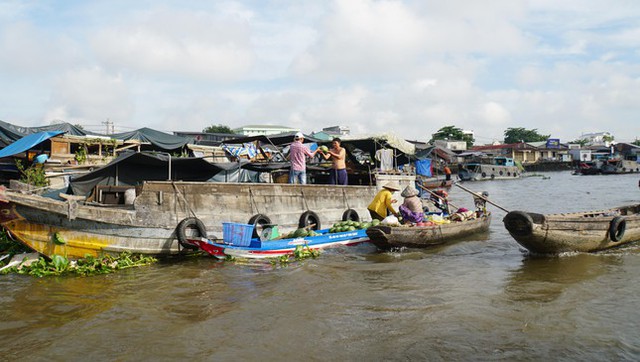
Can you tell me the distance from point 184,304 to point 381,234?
4202 millimetres

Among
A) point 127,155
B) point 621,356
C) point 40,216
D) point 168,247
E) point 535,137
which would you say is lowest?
point 621,356

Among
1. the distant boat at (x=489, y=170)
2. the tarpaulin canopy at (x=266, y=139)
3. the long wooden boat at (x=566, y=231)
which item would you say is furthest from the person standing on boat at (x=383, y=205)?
the distant boat at (x=489, y=170)

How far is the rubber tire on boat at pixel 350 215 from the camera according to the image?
37.7 ft

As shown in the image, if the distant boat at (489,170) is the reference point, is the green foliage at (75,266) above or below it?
below

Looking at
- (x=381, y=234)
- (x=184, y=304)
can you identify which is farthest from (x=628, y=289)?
(x=184, y=304)

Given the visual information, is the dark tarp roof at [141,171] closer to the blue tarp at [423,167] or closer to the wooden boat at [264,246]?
the wooden boat at [264,246]

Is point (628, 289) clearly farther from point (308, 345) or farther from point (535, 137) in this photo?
point (535, 137)

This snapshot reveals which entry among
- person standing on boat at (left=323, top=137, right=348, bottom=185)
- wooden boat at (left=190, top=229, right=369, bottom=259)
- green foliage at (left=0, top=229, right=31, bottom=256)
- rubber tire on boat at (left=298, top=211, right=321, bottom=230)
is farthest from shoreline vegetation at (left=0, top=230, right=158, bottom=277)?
person standing on boat at (left=323, top=137, right=348, bottom=185)

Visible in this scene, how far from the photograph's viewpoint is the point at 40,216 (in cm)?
748

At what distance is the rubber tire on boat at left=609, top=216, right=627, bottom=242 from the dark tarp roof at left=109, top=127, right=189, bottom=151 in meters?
14.0

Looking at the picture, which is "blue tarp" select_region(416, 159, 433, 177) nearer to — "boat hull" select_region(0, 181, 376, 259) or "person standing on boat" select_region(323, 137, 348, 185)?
"person standing on boat" select_region(323, 137, 348, 185)

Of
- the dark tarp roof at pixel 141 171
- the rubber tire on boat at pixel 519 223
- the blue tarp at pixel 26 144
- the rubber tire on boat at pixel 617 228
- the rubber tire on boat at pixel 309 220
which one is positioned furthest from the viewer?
the blue tarp at pixel 26 144

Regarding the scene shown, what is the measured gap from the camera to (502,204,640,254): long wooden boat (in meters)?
8.20

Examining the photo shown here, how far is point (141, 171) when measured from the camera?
1007 cm
